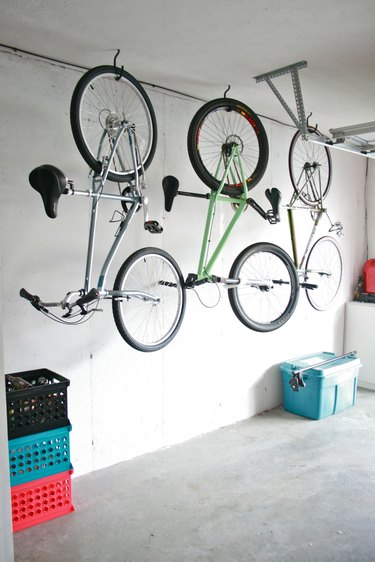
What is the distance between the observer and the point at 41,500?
2562 millimetres

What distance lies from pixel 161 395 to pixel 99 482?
0.74 meters

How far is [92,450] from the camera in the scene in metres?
3.07

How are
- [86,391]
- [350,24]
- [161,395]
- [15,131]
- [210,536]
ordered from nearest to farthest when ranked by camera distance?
[350,24] → [210,536] → [15,131] → [86,391] → [161,395]

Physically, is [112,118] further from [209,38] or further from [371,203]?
[371,203]

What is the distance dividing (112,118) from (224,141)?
1320 mm

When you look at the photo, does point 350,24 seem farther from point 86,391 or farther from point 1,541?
point 1,541

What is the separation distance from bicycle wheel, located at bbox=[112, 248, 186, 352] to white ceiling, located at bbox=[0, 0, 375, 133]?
1.16m

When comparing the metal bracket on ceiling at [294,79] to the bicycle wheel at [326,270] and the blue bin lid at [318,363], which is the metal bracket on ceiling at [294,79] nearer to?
the bicycle wheel at [326,270]

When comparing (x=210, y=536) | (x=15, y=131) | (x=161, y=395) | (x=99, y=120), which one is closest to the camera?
(x=210, y=536)

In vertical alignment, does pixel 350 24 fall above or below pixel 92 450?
above

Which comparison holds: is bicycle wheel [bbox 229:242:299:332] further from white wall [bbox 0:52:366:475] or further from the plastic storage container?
the plastic storage container

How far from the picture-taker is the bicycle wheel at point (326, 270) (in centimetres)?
459

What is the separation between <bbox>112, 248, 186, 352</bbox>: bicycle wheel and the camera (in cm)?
307

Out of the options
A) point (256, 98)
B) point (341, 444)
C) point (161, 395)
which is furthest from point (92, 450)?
point (256, 98)
